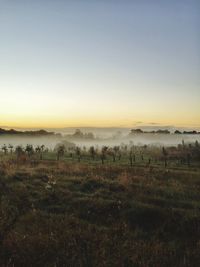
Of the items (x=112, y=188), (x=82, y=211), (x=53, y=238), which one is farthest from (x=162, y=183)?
(x=53, y=238)

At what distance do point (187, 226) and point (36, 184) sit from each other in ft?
38.9

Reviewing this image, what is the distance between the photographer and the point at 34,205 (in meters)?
15.9

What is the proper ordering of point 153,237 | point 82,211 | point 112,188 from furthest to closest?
point 112,188
point 82,211
point 153,237

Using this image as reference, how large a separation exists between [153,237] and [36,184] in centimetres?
1215

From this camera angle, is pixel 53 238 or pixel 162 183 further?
pixel 162 183

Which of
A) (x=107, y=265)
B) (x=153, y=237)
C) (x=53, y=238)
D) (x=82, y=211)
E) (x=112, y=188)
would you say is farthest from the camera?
(x=112, y=188)

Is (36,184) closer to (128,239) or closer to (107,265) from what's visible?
(128,239)

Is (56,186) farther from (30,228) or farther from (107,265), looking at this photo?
(107,265)

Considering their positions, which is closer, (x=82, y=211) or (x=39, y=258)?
(x=39, y=258)

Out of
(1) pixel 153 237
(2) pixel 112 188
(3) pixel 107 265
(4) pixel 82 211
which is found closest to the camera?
(3) pixel 107 265

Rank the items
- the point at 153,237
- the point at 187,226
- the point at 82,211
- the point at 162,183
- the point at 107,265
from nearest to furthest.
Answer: the point at 107,265 < the point at 153,237 < the point at 187,226 < the point at 82,211 < the point at 162,183

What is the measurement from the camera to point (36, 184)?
71.9 ft

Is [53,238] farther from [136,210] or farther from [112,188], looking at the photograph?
[112,188]

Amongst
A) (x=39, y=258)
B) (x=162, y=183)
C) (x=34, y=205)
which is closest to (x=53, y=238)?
(x=39, y=258)
